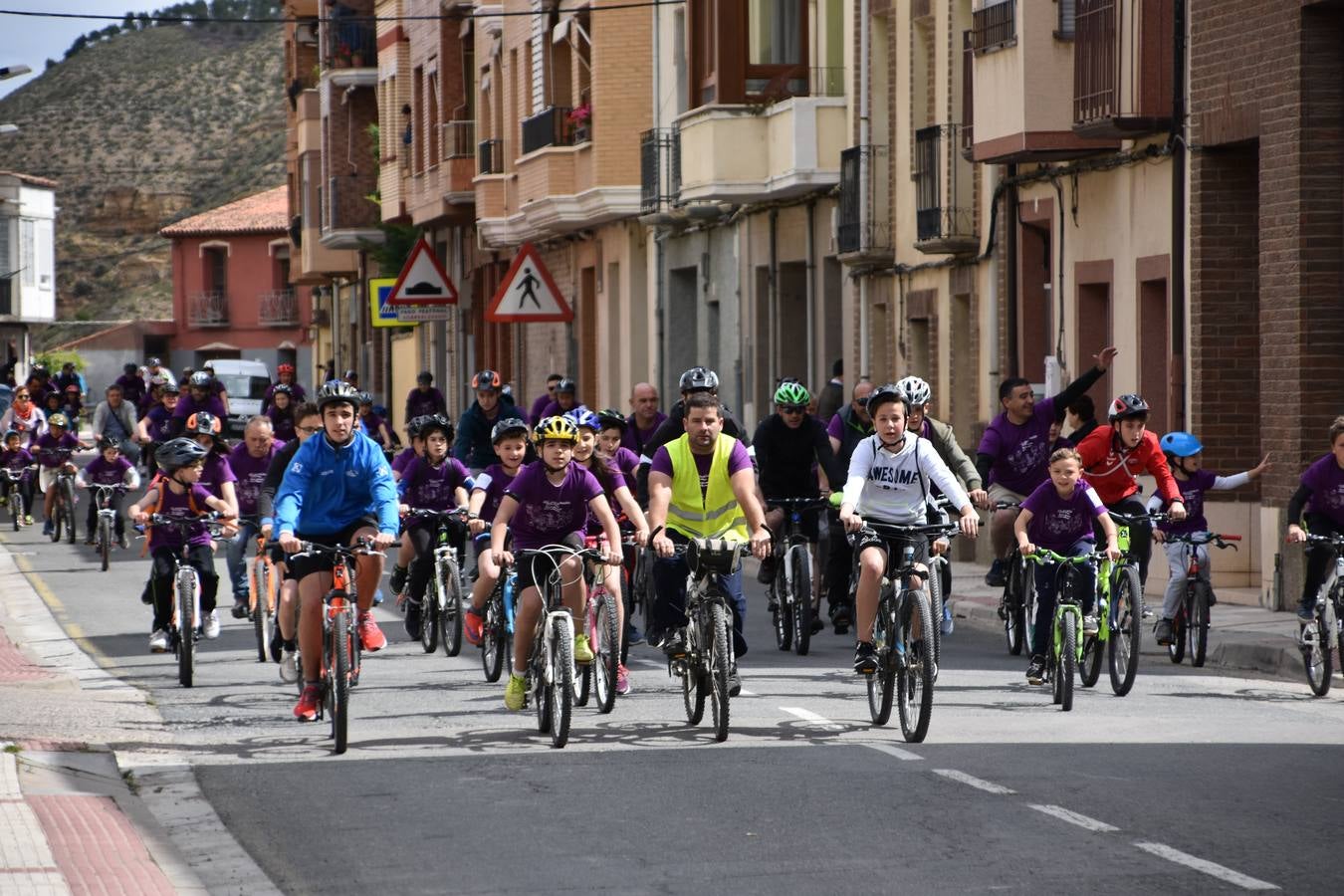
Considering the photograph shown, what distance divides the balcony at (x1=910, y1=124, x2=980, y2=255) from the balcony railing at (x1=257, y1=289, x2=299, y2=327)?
77797 millimetres

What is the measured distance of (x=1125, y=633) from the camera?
14.8 meters

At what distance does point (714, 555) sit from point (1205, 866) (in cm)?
440

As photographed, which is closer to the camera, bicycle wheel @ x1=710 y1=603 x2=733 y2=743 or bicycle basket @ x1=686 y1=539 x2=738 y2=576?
bicycle wheel @ x1=710 y1=603 x2=733 y2=743

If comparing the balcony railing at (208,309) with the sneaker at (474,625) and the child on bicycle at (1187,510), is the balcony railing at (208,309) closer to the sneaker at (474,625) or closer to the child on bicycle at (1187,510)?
the child on bicycle at (1187,510)

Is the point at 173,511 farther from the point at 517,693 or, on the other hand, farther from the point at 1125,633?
the point at 1125,633

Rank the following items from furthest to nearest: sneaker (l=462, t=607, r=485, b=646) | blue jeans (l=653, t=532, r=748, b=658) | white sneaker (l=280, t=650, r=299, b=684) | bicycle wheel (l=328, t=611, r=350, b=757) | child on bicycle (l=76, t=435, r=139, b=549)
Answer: child on bicycle (l=76, t=435, r=139, b=549)
sneaker (l=462, t=607, r=485, b=646)
white sneaker (l=280, t=650, r=299, b=684)
blue jeans (l=653, t=532, r=748, b=658)
bicycle wheel (l=328, t=611, r=350, b=757)

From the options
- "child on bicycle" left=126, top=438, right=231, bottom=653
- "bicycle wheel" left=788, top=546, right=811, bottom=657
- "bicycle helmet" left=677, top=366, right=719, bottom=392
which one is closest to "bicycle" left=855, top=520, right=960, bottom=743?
"bicycle helmet" left=677, top=366, right=719, bottom=392

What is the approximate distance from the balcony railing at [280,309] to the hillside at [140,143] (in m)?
23.8

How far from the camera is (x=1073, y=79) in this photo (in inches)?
934

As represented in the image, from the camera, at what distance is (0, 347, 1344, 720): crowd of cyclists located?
43.4ft

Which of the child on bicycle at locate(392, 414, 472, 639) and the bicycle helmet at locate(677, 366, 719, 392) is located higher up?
the bicycle helmet at locate(677, 366, 719, 392)

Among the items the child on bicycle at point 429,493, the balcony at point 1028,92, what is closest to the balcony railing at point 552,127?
the balcony at point 1028,92

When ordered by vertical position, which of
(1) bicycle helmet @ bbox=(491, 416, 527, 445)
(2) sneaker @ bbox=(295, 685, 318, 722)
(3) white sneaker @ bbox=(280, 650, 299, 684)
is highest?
(1) bicycle helmet @ bbox=(491, 416, 527, 445)

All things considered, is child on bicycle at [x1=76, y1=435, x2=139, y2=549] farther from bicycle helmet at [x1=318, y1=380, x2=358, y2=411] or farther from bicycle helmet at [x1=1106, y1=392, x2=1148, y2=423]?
bicycle helmet at [x1=318, y1=380, x2=358, y2=411]
